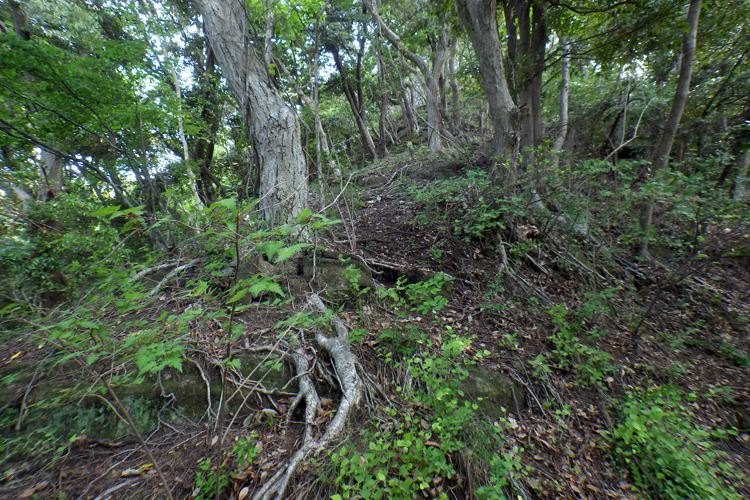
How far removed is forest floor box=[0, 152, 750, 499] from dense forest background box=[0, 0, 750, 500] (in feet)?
0.09

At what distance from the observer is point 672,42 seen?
16.4ft

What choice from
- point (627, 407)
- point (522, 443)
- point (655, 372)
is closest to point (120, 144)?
point (522, 443)

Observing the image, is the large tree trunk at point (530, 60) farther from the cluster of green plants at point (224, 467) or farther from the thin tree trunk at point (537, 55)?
the cluster of green plants at point (224, 467)

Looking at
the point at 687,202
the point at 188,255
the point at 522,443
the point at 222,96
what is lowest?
the point at 522,443

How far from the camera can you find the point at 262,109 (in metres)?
4.12

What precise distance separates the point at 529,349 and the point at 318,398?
2.33 metres

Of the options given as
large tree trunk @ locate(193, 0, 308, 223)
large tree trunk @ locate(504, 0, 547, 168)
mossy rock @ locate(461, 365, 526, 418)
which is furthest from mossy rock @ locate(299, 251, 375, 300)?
large tree trunk @ locate(504, 0, 547, 168)

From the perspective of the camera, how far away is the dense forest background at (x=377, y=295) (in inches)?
83.2

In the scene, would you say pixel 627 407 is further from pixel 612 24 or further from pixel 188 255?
pixel 612 24

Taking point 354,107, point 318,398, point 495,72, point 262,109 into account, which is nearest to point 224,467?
point 318,398

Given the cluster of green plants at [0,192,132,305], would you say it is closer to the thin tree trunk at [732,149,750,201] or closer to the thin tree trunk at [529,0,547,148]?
the thin tree trunk at [529,0,547,148]

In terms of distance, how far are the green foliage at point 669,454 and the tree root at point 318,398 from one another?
221 cm

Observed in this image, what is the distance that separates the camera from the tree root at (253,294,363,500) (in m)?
1.97

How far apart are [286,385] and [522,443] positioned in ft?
6.60
